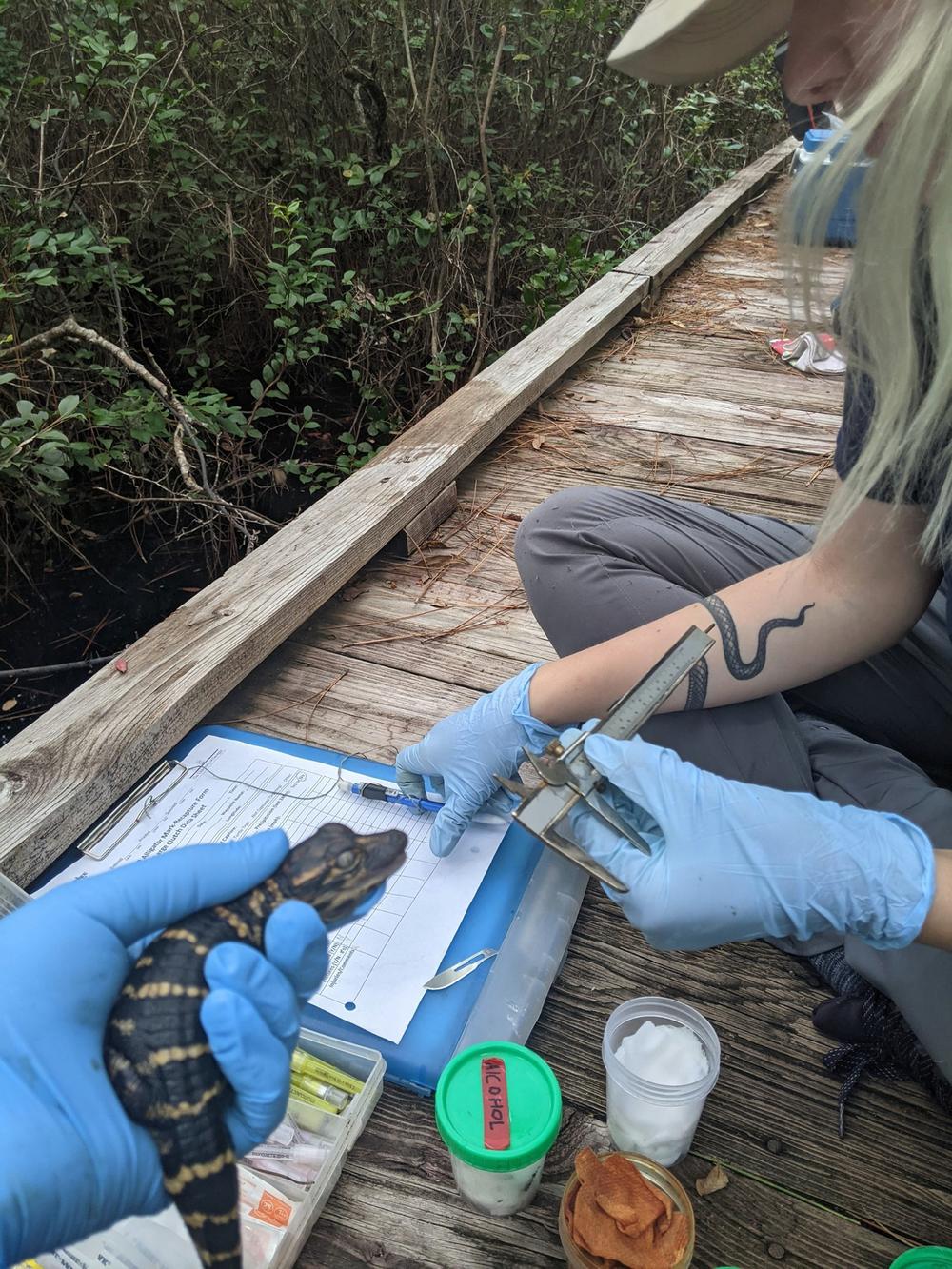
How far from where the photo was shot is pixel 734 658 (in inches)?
53.7

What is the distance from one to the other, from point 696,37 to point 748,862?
3.91 feet

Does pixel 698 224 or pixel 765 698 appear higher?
pixel 698 224

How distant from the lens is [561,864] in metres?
1.37

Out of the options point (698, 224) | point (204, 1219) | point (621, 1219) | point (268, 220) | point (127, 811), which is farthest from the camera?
point (698, 224)

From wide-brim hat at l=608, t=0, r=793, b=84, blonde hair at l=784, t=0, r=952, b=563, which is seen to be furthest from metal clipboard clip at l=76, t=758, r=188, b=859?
wide-brim hat at l=608, t=0, r=793, b=84

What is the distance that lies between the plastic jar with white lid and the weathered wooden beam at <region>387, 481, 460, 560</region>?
1.41m

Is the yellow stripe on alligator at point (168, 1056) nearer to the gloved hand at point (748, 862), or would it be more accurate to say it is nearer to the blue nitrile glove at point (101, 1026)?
the blue nitrile glove at point (101, 1026)

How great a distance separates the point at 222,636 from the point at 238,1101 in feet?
3.58

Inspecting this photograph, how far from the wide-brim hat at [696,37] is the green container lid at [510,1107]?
1.39 metres

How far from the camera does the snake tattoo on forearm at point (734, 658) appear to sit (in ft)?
4.46

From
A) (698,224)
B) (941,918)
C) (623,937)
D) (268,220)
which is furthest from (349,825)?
(698,224)

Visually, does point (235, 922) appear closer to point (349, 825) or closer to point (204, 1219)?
point (204, 1219)

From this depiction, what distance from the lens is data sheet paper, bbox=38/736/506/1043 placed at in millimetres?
1202

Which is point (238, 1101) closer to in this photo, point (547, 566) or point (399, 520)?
point (547, 566)
